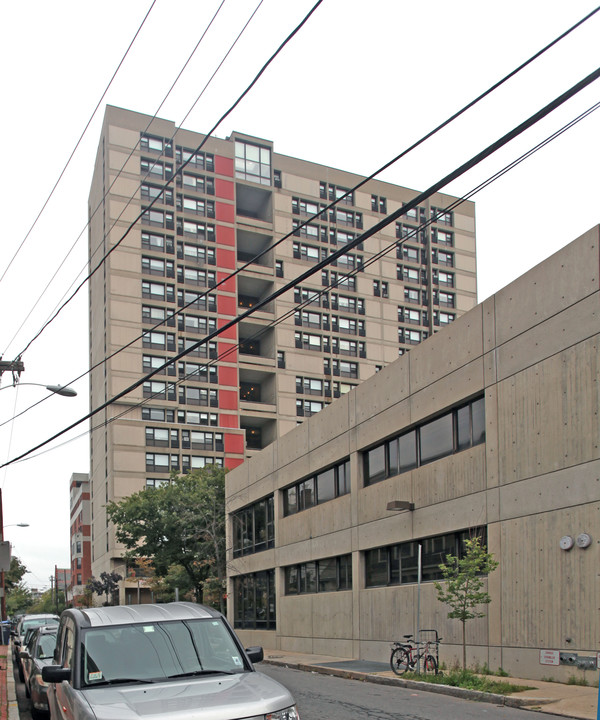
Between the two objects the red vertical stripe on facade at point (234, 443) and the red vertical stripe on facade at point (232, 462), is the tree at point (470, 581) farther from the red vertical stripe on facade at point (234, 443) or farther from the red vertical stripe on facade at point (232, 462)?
the red vertical stripe on facade at point (234, 443)

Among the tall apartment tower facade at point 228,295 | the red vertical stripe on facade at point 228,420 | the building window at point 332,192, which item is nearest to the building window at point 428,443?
the tall apartment tower facade at point 228,295

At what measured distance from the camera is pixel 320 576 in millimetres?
29812

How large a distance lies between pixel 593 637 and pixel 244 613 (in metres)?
25.9

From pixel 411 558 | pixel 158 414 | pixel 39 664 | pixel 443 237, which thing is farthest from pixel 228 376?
pixel 39 664

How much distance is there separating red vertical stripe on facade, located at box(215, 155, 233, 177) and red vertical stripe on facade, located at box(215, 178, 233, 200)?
848 millimetres

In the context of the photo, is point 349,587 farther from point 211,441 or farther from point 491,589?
point 211,441

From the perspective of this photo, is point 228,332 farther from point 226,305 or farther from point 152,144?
point 152,144

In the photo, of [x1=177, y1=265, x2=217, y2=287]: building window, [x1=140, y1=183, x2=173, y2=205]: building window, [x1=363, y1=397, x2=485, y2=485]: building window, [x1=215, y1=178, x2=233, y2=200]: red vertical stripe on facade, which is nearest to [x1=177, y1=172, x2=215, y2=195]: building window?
[x1=215, y1=178, x2=233, y2=200]: red vertical stripe on facade

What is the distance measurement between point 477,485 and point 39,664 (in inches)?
414

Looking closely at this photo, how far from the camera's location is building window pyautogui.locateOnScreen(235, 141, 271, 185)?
3147 inches

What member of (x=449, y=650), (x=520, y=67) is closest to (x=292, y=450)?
(x=449, y=650)

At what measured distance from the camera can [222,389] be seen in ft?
248

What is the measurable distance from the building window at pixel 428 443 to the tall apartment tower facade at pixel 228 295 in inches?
1797

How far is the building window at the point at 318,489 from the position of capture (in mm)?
28328
